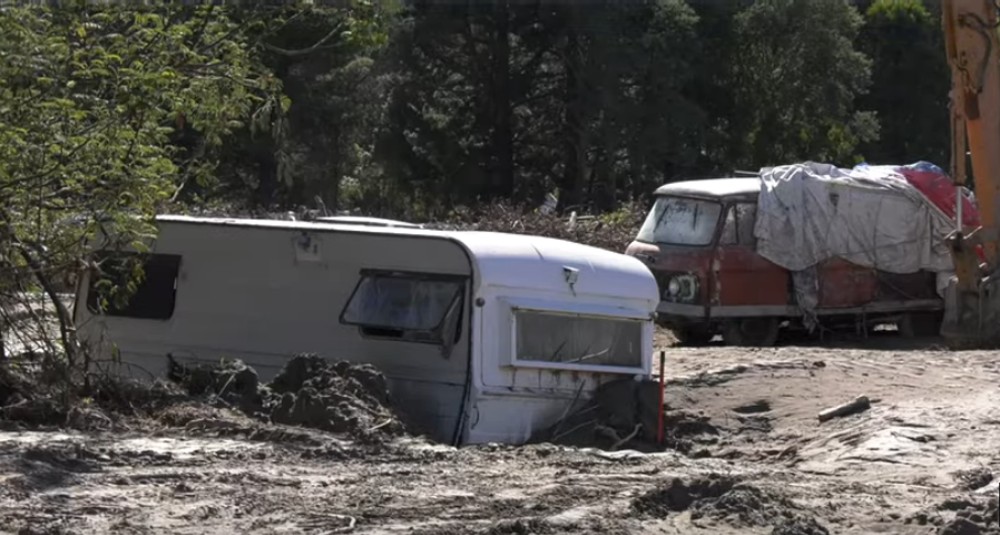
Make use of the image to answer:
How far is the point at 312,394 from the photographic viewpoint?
38.4ft

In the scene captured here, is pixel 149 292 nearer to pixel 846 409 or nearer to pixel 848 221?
pixel 846 409

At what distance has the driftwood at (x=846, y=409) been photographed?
49.1 ft

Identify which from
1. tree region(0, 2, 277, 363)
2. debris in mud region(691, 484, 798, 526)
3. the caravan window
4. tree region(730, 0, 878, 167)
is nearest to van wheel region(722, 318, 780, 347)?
the caravan window

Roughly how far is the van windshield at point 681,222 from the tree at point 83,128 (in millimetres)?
11466

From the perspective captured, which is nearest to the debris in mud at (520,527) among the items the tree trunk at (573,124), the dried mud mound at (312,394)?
the dried mud mound at (312,394)

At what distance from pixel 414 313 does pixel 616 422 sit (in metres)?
1.97

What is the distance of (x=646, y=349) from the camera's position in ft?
45.7

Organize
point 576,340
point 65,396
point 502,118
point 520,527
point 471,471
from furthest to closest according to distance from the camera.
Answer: point 502,118 < point 576,340 < point 65,396 < point 471,471 < point 520,527

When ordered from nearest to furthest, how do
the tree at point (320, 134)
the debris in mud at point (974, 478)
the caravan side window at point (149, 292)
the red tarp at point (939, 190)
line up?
1. the debris in mud at point (974, 478)
2. the caravan side window at point (149, 292)
3. the red tarp at point (939, 190)
4. the tree at point (320, 134)

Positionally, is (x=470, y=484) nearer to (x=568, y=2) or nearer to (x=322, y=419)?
(x=322, y=419)

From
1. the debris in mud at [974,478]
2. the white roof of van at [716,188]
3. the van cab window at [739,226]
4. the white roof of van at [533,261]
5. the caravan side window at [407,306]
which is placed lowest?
the debris in mud at [974,478]

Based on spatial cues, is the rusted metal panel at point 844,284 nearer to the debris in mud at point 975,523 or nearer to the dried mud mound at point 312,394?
the dried mud mound at point 312,394

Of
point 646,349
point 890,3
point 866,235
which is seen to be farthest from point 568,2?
point 646,349

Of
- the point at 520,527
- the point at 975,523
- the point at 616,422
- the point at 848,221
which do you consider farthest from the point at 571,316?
the point at 848,221
